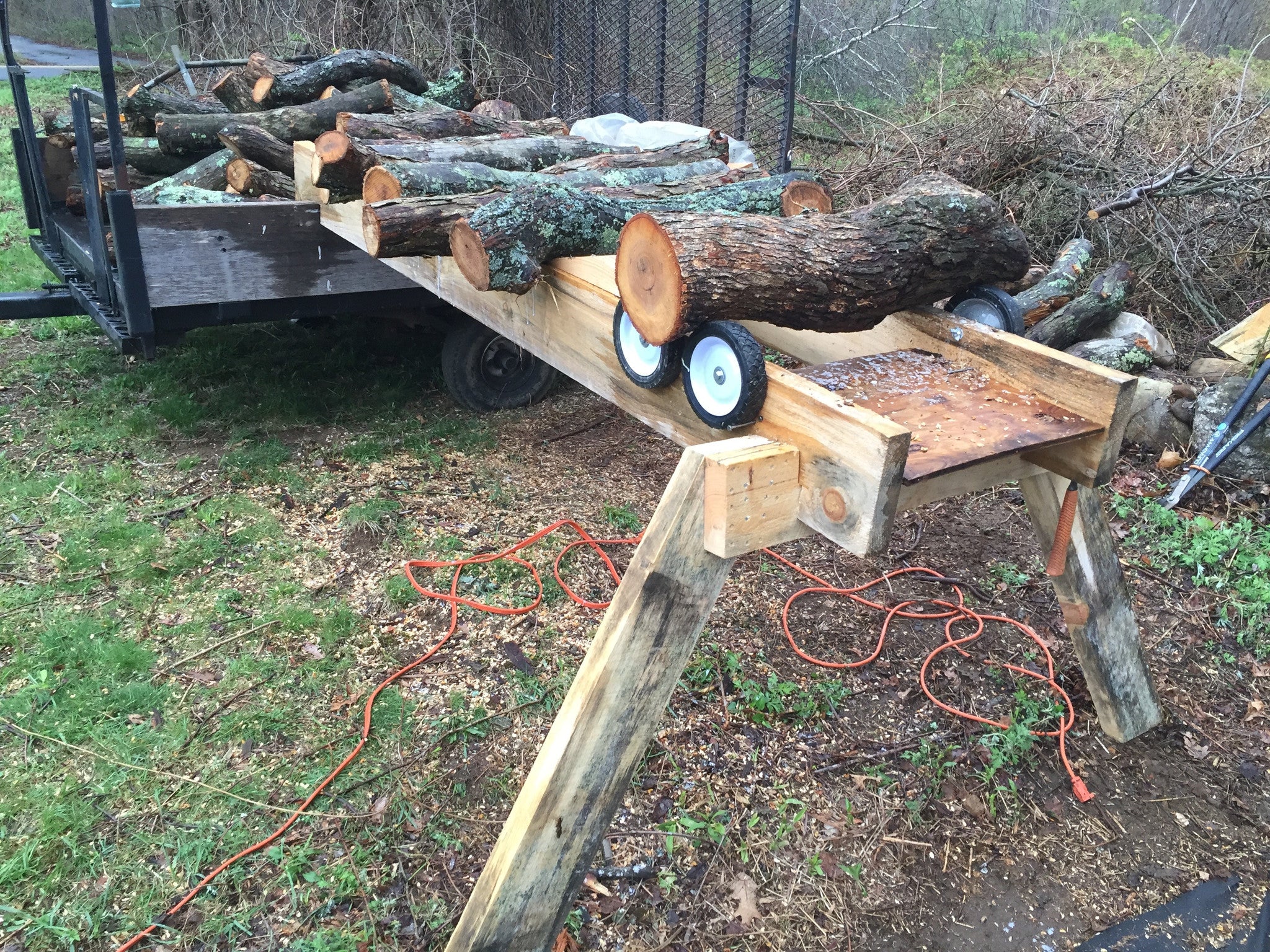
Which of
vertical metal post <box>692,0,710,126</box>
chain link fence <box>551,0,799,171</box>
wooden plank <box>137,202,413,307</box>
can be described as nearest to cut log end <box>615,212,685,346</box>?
wooden plank <box>137,202,413,307</box>

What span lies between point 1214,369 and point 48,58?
21.4 m

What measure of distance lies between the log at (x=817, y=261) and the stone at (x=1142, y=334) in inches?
122

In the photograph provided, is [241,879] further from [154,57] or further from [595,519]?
[154,57]

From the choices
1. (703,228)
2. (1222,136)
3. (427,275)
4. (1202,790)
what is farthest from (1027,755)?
(1222,136)

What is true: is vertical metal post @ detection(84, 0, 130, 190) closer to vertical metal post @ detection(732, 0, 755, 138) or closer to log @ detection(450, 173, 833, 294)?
log @ detection(450, 173, 833, 294)

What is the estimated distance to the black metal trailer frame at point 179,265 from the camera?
322 cm

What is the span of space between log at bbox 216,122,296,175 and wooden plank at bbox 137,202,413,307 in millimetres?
745

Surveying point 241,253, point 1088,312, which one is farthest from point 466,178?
point 1088,312

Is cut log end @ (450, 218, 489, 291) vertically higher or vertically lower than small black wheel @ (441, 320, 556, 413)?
higher

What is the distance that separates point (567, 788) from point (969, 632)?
2.05 meters

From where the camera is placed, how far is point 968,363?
2.11 m

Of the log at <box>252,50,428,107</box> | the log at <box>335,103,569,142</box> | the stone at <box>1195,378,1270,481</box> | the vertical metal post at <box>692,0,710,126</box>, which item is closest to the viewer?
the log at <box>335,103,569,142</box>

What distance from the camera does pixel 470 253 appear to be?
91.5 inches

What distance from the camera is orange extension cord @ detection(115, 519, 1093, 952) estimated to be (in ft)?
8.94
